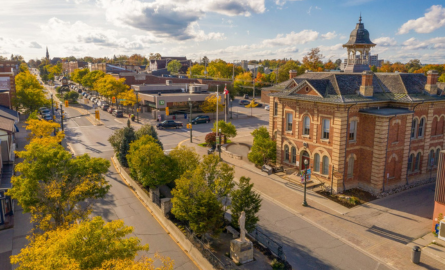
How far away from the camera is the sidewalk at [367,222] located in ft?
65.0

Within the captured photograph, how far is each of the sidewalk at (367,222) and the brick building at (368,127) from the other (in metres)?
2.89

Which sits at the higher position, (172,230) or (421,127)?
(421,127)

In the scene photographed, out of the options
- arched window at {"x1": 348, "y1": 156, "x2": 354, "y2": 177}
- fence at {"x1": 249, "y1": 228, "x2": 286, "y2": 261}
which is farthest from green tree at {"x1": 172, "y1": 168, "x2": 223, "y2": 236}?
arched window at {"x1": 348, "y1": 156, "x2": 354, "y2": 177}

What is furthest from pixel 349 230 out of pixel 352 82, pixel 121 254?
pixel 121 254

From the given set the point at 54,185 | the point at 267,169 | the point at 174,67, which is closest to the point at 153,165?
the point at 54,185

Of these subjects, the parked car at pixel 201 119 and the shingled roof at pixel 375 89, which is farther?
the parked car at pixel 201 119

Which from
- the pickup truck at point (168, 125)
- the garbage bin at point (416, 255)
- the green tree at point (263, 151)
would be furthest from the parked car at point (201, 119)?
the garbage bin at point (416, 255)

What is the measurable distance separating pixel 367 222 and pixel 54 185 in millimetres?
20887

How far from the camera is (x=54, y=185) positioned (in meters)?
18.2

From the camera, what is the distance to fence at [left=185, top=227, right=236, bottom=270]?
16859 mm

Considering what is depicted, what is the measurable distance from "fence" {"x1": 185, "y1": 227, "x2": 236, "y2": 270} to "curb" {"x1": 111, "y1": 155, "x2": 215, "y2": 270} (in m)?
0.16

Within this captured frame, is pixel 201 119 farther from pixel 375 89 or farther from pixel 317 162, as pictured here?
pixel 375 89

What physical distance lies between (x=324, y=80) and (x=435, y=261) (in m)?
16.9

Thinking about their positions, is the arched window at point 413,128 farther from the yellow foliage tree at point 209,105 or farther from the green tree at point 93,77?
the green tree at point 93,77
